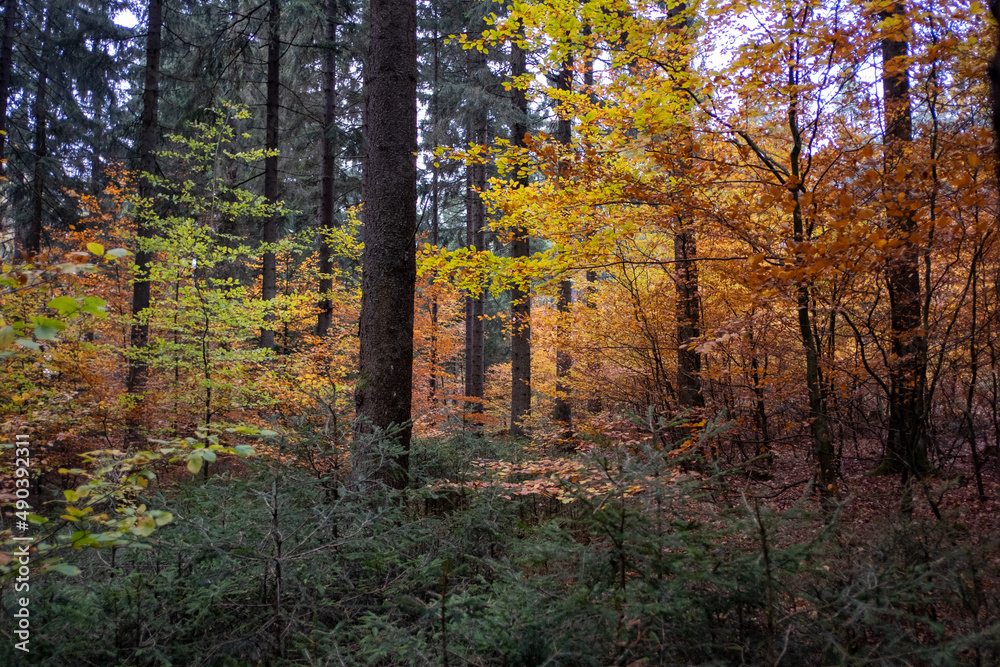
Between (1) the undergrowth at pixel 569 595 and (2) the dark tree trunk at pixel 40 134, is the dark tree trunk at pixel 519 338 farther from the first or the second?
(2) the dark tree trunk at pixel 40 134

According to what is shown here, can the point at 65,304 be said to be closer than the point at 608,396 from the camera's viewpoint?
Yes

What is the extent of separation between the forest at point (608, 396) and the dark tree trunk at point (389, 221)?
0.03m

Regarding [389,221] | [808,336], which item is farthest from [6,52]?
[808,336]

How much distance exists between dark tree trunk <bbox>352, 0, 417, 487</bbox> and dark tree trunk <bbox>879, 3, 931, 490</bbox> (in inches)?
167

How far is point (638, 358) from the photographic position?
8.98 m

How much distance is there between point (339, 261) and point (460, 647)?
67.2 feet

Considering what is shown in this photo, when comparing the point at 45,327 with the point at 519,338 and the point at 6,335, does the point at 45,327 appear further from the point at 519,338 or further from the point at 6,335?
the point at 519,338

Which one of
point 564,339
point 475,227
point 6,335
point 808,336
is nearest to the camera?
point 6,335

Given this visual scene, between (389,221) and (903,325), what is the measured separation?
579 centimetres

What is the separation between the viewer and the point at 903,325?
5.40 meters

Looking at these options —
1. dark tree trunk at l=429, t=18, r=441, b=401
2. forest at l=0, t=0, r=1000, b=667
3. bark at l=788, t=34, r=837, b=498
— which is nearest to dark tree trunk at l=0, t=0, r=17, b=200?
forest at l=0, t=0, r=1000, b=667

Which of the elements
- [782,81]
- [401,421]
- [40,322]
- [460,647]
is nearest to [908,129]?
[782,81]

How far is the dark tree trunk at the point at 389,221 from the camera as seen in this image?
4488mm

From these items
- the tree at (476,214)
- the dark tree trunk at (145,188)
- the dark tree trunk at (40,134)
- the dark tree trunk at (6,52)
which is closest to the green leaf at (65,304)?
the dark tree trunk at (145,188)
